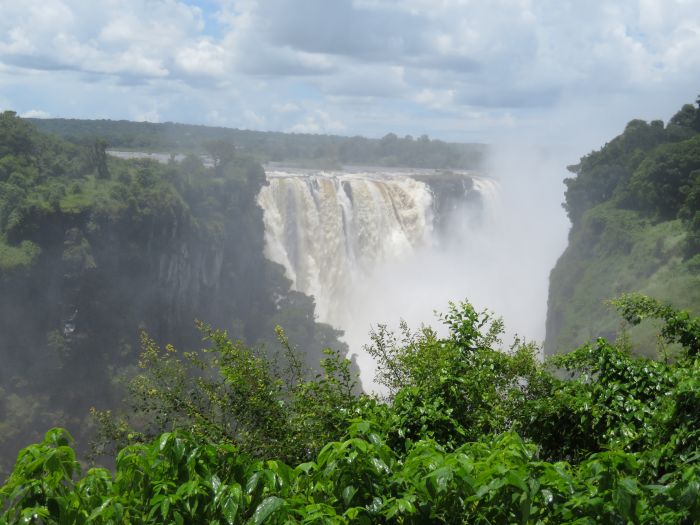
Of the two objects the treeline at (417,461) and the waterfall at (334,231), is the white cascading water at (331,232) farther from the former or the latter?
the treeline at (417,461)

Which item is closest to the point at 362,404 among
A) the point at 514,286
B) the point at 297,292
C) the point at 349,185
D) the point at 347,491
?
the point at 347,491

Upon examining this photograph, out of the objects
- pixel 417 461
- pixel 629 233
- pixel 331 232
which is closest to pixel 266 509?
pixel 417 461

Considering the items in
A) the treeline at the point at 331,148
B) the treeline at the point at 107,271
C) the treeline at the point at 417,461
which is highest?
the treeline at the point at 331,148

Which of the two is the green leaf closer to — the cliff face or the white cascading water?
the cliff face

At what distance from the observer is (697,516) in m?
3.87

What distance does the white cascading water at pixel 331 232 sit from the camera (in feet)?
150

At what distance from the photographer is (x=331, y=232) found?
4612 cm

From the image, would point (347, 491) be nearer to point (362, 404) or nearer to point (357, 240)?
point (362, 404)

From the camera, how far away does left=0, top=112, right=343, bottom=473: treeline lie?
30.4 metres

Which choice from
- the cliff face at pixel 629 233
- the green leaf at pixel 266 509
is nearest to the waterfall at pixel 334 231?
the cliff face at pixel 629 233

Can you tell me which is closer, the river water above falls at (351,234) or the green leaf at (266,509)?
the green leaf at (266,509)

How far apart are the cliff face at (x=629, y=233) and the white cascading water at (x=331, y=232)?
11.1 meters

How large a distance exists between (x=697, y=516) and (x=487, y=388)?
14.8 ft

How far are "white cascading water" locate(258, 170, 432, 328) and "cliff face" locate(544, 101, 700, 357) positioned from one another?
11.1m
